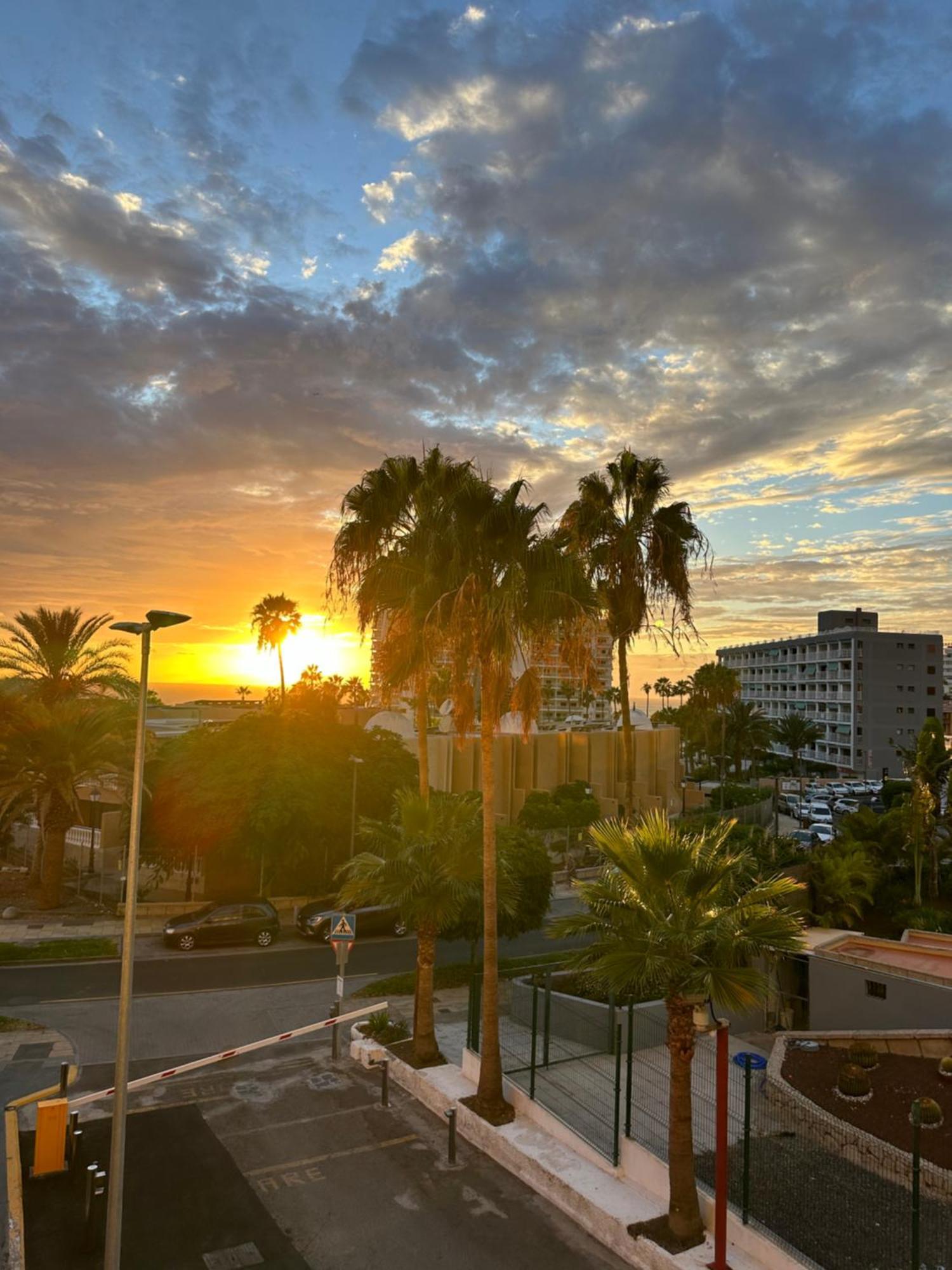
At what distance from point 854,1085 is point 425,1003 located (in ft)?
28.4

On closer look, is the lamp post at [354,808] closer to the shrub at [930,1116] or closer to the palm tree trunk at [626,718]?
the palm tree trunk at [626,718]

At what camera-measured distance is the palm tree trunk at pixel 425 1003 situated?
1777 cm

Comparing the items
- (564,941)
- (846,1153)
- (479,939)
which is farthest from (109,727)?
(846,1153)

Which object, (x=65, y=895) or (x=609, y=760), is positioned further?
(x=609, y=760)

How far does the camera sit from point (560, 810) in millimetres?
54656

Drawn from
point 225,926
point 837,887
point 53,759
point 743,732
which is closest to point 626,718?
point 837,887

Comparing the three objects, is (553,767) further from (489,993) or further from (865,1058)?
(489,993)

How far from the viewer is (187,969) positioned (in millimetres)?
26297

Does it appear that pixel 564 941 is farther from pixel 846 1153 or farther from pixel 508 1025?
pixel 846 1153

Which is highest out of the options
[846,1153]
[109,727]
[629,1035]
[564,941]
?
[109,727]

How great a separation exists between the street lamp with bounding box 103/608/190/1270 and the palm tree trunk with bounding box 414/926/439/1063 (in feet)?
24.6

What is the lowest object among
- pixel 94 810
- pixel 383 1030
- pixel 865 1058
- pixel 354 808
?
pixel 383 1030

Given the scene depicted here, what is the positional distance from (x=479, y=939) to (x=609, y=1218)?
16.1 m

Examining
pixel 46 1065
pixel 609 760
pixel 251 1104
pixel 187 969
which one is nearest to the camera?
pixel 251 1104
